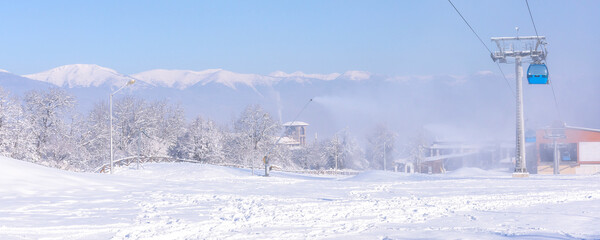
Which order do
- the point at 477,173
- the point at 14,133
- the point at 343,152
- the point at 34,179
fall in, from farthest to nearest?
1. the point at 343,152
2. the point at 14,133
3. the point at 477,173
4. the point at 34,179

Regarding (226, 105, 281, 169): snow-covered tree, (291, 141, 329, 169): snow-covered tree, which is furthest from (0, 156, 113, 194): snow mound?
(291, 141, 329, 169): snow-covered tree

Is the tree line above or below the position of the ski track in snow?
above

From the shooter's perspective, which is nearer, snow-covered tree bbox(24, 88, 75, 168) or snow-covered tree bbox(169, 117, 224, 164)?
snow-covered tree bbox(24, 88, 75, 168)

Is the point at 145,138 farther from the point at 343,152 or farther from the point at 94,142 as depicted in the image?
the point at 343,152

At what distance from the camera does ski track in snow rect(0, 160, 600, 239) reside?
1259 centimetres

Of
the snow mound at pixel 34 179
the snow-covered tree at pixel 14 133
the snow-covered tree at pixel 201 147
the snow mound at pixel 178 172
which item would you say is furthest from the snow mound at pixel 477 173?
the snow-covered tree at pixel 14 133

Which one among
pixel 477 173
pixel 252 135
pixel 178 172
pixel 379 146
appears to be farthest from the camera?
pixel 379 146

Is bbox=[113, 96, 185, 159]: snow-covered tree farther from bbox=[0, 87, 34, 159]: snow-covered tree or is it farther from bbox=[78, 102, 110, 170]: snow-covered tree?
bbox=[0, 87, 34, 159]: snow-covered tree

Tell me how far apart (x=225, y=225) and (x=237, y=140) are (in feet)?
225

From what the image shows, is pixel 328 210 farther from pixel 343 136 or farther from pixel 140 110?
pixel 343 136

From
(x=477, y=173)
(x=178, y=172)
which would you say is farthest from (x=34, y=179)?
(x=477, y=173)

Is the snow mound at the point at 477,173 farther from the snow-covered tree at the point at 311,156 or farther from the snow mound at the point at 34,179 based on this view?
the snow-covered tree at the point at 311,156

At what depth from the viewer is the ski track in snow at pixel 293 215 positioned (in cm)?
1259

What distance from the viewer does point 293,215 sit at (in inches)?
625
